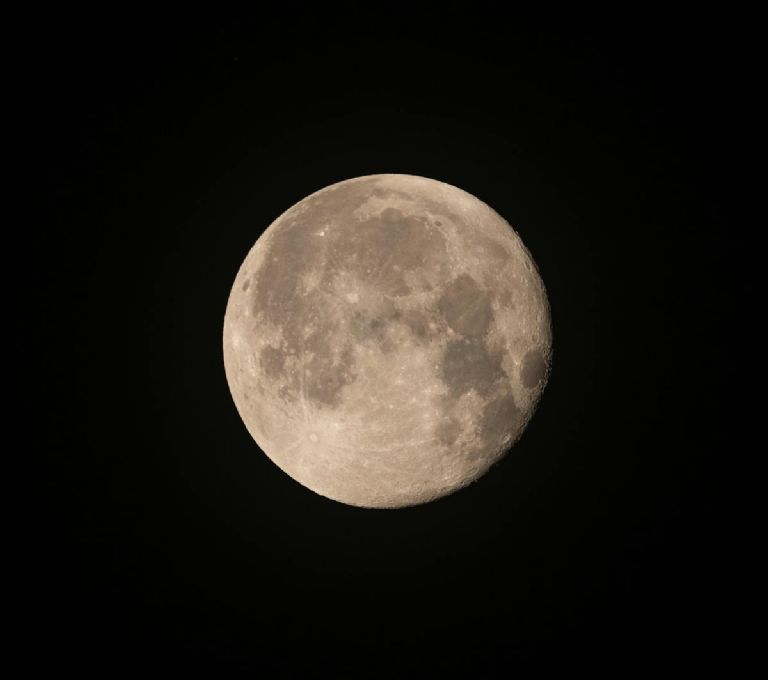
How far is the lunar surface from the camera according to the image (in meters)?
2.66

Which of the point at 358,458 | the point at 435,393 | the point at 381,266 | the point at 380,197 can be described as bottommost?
the point at 358,458

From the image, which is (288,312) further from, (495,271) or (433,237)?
(495,271)

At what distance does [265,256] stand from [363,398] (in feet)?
3.08

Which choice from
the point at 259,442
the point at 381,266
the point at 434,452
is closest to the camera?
the point at 381,266

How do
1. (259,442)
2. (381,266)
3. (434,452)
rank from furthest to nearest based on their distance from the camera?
(259,442) → (434,452) → (381,266)

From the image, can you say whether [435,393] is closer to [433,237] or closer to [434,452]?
[434,452]

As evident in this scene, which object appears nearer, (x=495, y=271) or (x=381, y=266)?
(x=381, y=266)

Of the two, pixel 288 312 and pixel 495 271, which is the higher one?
pixel 495 271

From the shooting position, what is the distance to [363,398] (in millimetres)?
2676

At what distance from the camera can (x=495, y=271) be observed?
9.41 ft

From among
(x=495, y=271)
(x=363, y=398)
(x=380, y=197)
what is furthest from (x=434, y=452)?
(x=380, y=197)

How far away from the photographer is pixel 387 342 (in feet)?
8.63

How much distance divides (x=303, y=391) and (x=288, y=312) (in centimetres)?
38

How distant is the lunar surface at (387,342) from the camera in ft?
8.72
